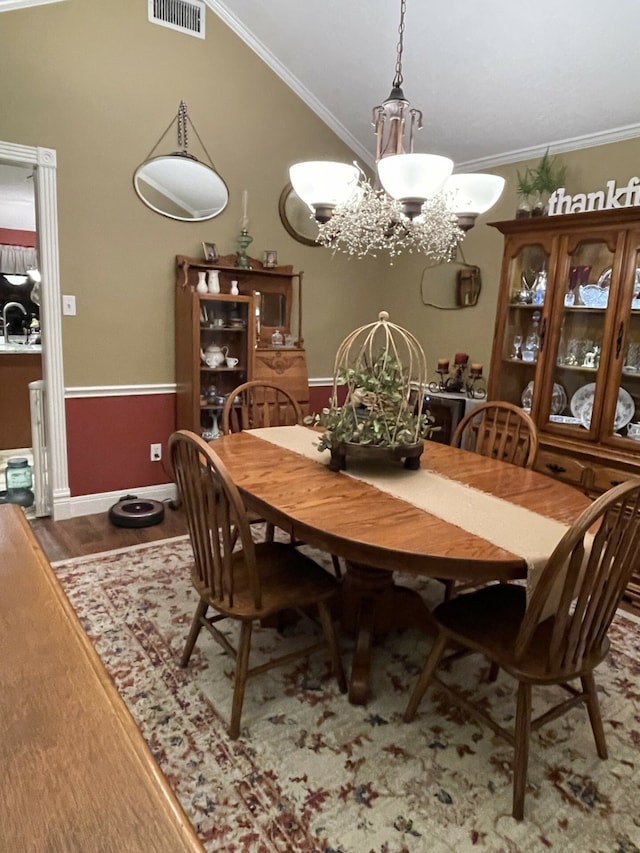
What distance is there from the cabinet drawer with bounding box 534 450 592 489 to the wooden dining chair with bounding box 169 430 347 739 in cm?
157

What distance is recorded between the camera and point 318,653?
224 centimetres

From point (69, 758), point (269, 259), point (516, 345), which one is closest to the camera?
point (69, 758)

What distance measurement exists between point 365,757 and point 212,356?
259cm

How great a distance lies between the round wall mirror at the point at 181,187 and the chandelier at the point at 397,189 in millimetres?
1214

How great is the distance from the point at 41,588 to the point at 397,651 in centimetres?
170

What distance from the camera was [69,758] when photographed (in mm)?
579

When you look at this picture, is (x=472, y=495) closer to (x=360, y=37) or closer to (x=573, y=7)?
(x=573, y=7)

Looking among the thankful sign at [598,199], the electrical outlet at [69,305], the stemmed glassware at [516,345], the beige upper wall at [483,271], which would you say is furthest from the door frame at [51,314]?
the thankful sign at [598,199]

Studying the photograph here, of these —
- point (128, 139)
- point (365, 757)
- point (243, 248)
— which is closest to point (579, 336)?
point (243, 248)

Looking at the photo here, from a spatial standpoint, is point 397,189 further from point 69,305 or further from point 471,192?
point 69,305

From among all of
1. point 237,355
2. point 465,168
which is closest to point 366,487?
point 237,355

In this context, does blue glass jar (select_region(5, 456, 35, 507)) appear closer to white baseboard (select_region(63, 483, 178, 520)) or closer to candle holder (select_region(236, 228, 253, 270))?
white baseboard (select_region(63, 483, 178, 520))

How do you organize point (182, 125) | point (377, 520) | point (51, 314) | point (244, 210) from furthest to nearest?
point (244, 210) → point (182, 125) → point (51, 314) → point (377, 520)

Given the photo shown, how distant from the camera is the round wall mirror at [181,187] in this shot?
3434 millimetres
